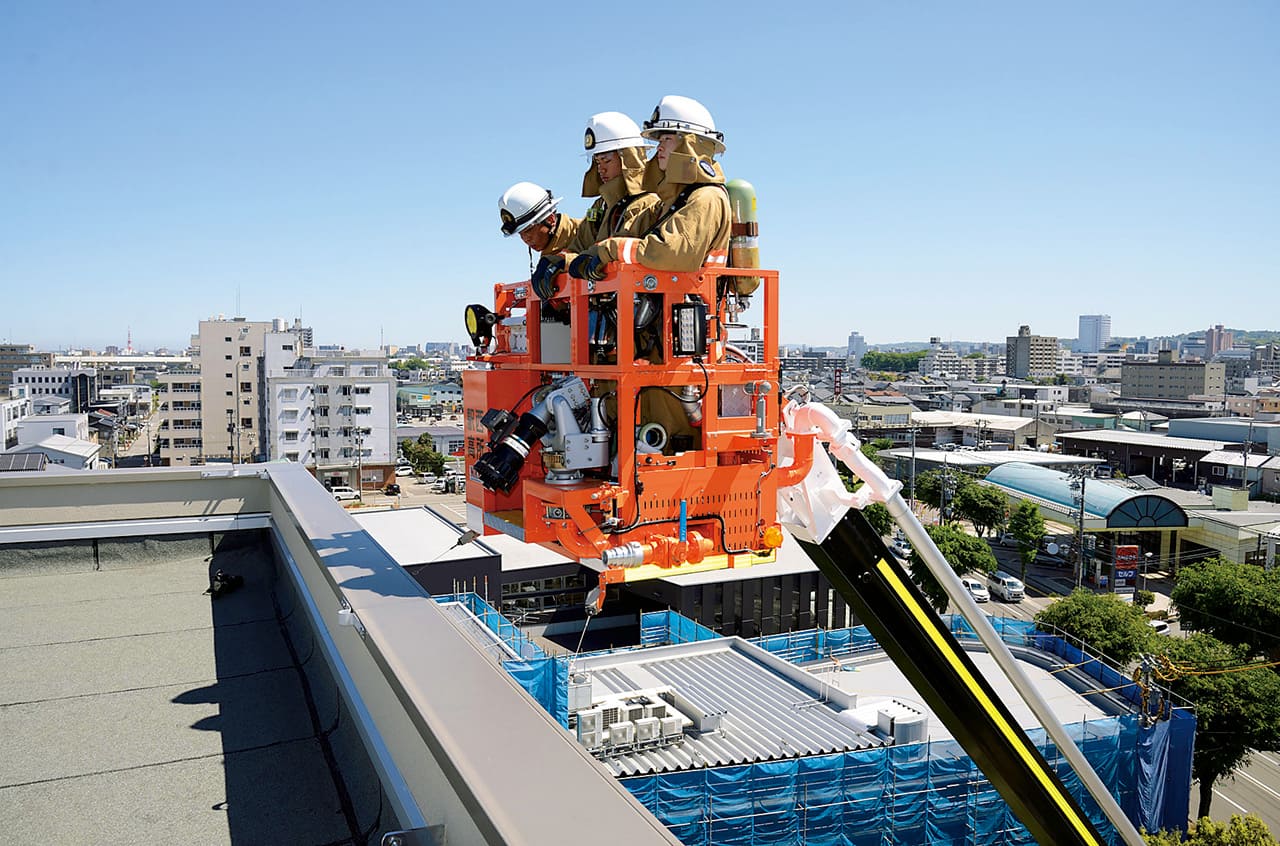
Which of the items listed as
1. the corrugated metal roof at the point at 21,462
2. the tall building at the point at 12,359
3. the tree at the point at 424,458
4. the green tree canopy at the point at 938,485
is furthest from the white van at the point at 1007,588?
the tall building at the point at 12,359

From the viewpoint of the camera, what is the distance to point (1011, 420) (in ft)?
247

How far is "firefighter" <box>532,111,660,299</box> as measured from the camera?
17.6 ft

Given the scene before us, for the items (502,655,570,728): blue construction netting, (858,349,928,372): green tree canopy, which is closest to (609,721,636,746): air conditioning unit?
(502,655,570,728): blue construction netting

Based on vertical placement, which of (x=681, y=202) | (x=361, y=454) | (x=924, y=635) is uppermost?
(x=681, y=202)

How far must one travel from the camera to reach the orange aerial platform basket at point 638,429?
4773 millimetres

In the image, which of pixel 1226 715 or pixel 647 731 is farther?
pixel 1226 715

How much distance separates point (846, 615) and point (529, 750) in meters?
27.2

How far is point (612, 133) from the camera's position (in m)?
5.43

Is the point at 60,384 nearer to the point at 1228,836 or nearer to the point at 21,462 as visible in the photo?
the point at 21,462

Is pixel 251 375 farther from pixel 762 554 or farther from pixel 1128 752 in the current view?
pixel 762 554

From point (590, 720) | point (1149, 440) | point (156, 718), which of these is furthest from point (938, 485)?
point (156, 718)

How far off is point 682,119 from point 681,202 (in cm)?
50

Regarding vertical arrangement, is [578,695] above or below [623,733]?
above

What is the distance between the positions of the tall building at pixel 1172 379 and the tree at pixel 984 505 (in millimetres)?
75146
